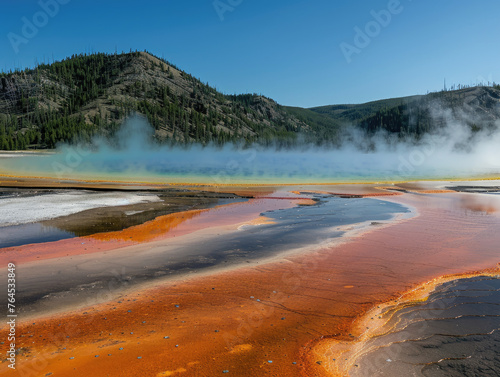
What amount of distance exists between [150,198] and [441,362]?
24.8 meters

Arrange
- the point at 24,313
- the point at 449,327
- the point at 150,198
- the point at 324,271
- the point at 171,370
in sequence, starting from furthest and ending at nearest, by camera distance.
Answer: the point at 150,198
the point at 324,271
the point at 24,313
the point at 449,327
the point at 171,370

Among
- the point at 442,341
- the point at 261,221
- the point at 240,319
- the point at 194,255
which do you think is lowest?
the point at 442,341

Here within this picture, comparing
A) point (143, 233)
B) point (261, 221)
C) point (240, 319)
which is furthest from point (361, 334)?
point (261, 221)

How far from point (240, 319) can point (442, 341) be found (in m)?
3.81

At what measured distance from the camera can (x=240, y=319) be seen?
760 cm

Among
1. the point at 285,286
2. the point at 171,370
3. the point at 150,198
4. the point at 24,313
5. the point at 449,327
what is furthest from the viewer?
the point at 150,198

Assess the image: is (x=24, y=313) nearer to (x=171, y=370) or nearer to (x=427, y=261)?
(x=171, y=370)

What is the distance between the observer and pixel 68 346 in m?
6.42

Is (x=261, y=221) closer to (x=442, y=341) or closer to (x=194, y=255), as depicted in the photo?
(x=194, y=255)

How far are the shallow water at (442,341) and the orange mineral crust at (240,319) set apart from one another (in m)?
0.77

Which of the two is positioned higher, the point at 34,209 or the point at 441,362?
the point at 34,209

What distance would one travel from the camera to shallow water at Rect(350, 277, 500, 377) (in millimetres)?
5757

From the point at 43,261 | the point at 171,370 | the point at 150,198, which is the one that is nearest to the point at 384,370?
the point at 171,370

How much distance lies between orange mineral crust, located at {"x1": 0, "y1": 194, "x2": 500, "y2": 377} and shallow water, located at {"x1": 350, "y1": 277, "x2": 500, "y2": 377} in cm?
77
